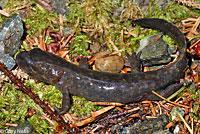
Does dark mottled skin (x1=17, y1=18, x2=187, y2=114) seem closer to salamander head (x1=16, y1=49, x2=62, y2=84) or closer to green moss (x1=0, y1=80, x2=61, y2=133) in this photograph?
salamander head (x1=16, y1=49, x2=62, y2=84)

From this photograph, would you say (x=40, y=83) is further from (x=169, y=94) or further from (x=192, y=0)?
(x=192, y=0)

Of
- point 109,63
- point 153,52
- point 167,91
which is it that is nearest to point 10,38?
point 109,63

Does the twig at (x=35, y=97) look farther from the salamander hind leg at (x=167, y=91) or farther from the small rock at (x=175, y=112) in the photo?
the small rock at (x=175, y=112)

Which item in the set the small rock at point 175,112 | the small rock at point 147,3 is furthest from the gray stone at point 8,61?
the small rock at point 175,112

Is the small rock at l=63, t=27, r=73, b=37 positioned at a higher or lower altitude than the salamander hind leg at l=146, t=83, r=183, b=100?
higher

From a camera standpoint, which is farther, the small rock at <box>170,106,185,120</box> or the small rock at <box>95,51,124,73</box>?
the small rock at <box>95,51,124,73</box>

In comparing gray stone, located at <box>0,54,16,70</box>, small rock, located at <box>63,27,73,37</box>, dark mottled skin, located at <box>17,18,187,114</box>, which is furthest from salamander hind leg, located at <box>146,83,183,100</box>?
gray stone, located at <box>0,54,16,70</box>

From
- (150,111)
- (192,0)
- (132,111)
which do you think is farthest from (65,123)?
(192,0)
